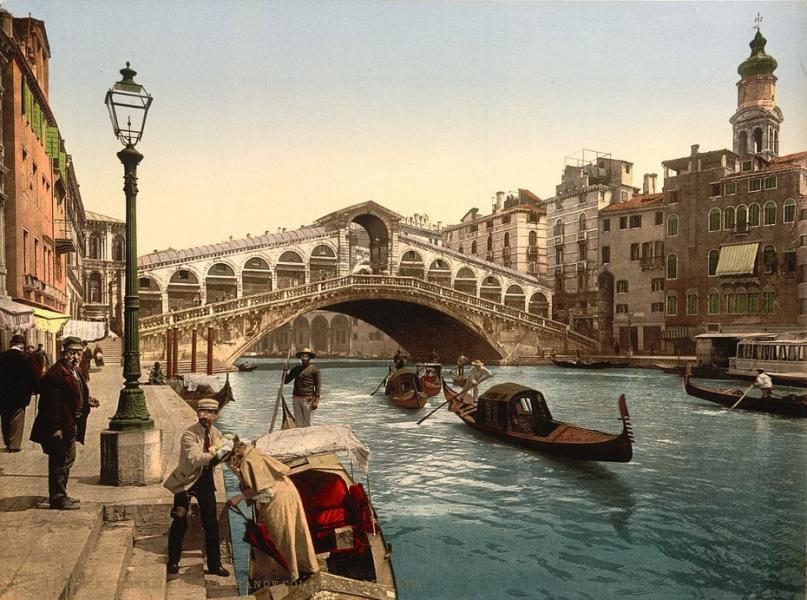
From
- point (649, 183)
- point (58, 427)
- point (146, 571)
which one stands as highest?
point (649, 183)

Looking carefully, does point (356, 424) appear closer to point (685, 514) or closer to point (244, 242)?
point (685, 514)

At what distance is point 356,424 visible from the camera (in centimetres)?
1595

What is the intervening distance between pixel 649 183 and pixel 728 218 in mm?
13775

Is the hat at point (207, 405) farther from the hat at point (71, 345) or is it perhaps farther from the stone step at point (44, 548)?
the hat at point (71, 345)

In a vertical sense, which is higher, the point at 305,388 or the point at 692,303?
the point at 692,303

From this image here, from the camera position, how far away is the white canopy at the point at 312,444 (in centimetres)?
495

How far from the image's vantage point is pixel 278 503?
3689 millimetres

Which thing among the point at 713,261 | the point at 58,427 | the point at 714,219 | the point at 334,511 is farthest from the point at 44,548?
the point at 714,219

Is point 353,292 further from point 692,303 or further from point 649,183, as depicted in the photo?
point 649,183

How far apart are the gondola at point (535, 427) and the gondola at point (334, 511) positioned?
474 cm

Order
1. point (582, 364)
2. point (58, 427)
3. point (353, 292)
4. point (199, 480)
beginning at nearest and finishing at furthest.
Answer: point (199, 480)
point (58, 427)
point (353, 292)
point (582, 364)

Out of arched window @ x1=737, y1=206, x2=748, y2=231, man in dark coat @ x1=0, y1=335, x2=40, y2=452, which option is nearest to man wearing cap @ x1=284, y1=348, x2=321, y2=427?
man in dark coat @ x1=0, y1=335, x2=40, y2=452

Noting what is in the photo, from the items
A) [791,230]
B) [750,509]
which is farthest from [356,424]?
[791,230]

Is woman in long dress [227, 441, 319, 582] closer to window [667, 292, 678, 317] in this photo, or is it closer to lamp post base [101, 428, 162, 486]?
lamp post base [101, 428, 162, 486]
